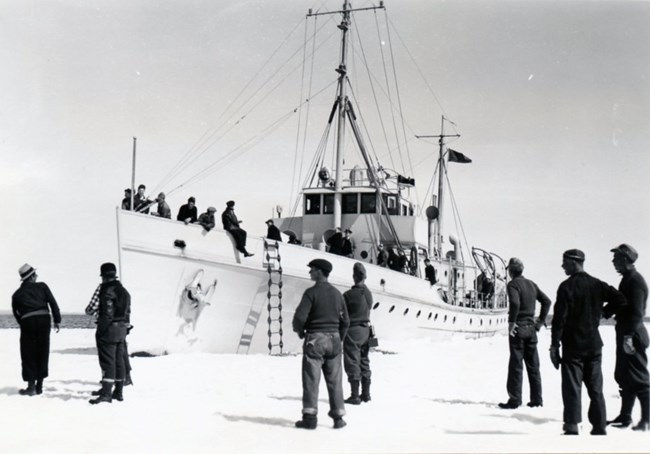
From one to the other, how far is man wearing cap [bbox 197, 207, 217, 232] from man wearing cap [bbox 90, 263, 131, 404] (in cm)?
543

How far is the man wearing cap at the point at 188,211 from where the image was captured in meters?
14.5

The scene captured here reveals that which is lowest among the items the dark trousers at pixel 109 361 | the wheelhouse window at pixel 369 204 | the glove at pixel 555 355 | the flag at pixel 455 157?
the dark trousers at pixel 109 361

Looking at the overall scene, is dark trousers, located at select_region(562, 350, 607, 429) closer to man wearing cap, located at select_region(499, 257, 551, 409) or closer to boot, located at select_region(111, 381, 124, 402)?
man wearing cap, located at select_region(499, 257, 551, 409)

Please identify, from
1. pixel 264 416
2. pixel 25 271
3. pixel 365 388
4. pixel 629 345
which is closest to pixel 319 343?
pixel 264 416

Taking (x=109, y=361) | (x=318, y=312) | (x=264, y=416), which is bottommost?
(x=264, y=416)

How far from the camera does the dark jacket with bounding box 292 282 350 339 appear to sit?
279 inches

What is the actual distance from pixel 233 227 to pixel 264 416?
7.42 m

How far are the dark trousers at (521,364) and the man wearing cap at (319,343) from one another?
2.65 meters

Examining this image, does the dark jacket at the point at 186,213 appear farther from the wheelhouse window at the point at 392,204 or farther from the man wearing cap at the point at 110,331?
the wheelhouse window at the point at 392,204

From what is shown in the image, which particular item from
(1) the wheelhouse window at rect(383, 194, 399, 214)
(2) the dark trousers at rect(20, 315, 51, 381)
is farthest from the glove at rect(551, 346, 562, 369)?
(1) the wheelhouse window at rect(383, 194, 399, 214)

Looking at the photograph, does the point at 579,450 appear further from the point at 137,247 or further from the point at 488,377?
the point at 137,247

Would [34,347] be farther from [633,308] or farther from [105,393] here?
[633,308]

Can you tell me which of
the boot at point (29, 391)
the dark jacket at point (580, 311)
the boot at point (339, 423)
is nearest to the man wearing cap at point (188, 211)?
the boot at point (29, 391)

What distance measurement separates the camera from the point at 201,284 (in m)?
14.1
